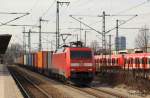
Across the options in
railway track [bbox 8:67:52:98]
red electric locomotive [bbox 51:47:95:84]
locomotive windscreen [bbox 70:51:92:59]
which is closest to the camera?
railway track [bbox 8:67:52:98]

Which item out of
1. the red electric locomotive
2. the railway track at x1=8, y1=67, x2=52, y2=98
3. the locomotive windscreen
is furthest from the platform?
the locomotive windscreen

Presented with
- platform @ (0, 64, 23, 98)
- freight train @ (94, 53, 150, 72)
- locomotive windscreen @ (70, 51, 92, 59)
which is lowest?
platform @ (0, 64, 23, 98)

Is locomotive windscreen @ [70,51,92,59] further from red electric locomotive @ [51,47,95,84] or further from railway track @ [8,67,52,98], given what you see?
A: railway track @ [8,67,52,98]

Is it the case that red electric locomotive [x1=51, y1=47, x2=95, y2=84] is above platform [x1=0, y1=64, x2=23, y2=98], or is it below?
above

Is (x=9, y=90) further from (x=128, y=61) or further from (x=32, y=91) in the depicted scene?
(x=128, y=61)

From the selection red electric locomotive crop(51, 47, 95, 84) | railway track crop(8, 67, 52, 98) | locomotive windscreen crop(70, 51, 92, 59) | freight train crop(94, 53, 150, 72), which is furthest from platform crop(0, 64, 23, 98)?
freight train crop(94, 53, 150, 72)

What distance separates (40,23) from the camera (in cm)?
7175

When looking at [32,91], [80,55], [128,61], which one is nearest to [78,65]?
[80,55]

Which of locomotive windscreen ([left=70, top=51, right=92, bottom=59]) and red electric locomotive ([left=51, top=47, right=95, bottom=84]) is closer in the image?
red electric locomotive ([left=51, top=47, right=95, bottom=84])

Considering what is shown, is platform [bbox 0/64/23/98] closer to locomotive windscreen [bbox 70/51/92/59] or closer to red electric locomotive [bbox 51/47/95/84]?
red electric locomotive [bbox 51/47/95/84]

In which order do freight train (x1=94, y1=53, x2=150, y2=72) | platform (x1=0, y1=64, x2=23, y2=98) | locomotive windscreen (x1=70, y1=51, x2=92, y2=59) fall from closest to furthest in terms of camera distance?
platform (x1=0, y1=64, x2=23, y2=98) < locomotive windscreen (x1=70, y1=51, x2=92, y2=59) < freight train (x1=94, y1=53, x2=150, y2=72)

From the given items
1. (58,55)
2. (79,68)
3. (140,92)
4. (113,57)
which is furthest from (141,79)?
(113,57)

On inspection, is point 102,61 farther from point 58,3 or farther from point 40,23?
point 40,23

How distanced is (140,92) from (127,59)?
30015mm
